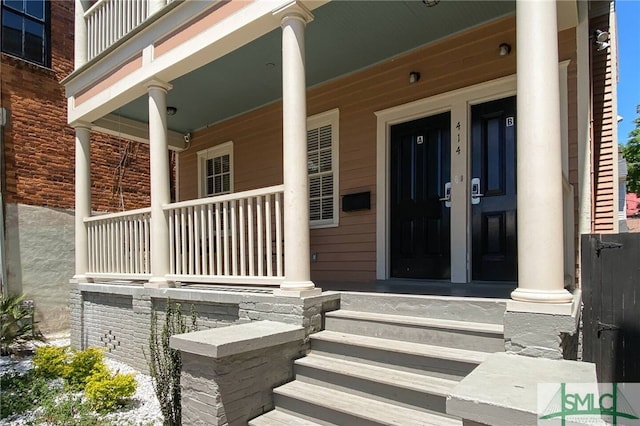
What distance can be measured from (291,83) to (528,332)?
2.64 meters

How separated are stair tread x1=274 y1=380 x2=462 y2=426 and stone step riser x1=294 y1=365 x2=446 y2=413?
32 mm

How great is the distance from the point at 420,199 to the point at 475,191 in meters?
0.69

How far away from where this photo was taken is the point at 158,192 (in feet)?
15.9

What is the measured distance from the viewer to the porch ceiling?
165 inches

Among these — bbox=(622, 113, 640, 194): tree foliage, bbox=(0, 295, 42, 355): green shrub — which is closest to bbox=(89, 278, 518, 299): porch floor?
bbox=(0, 295, 42, 355): green shrub

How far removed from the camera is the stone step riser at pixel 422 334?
2.75 m

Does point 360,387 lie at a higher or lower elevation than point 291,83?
lower

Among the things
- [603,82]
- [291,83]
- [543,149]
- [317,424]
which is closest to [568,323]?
[543,149]

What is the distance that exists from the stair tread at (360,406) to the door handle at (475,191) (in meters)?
2.61

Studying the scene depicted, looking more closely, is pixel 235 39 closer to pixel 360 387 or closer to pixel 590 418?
pixel 360 387

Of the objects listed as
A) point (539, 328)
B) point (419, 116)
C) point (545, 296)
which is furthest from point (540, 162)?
point (419, 116)

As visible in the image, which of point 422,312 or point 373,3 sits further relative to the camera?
point 373,3

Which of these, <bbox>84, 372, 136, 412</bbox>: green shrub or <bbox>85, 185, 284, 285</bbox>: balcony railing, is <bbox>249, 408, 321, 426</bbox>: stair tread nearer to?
A: <bbox>85, 185, 284, 285</bbox>: balcony railing

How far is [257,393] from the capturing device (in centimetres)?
303
